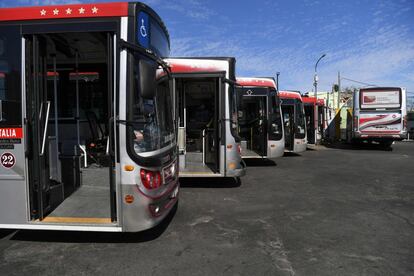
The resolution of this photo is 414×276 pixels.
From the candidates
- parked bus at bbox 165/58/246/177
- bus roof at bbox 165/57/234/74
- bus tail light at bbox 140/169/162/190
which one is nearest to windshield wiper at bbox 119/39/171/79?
bus tail light at bbox 140/169/162/190

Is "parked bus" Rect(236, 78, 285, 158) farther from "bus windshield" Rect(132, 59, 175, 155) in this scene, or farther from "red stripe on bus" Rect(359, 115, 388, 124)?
"red stripe on bus" Rect(359, 115, 388, 124)

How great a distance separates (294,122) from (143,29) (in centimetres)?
1133

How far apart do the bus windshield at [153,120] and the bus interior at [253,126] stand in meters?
6.47

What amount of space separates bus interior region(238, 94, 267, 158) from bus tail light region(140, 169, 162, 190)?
7.42 meters

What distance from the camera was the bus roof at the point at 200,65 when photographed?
25.2 feet

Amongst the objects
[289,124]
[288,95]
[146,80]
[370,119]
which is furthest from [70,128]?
[370,119]

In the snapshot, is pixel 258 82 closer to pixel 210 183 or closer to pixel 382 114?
pixel 210 183

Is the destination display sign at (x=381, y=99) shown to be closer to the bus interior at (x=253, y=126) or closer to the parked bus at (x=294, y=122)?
the parked bus at (x=294, y=122)

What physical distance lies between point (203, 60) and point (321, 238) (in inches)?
183

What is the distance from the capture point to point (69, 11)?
13.3ft

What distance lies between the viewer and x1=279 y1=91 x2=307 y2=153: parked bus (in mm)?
14336

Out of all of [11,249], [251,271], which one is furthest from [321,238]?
[11,249]

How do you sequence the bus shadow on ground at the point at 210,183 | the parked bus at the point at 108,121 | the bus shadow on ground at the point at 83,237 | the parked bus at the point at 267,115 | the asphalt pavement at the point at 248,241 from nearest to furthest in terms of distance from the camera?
the asphalt pavement at the point at 248,241, the parked bus at the point at 108,121, the bus shadow on ground at the point at 83,237, the bus shadow on ground at the point at 210,183, the parked bus at the point at 267,115

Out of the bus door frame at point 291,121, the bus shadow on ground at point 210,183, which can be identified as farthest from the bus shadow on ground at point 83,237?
the bus door frame at point 291,121
